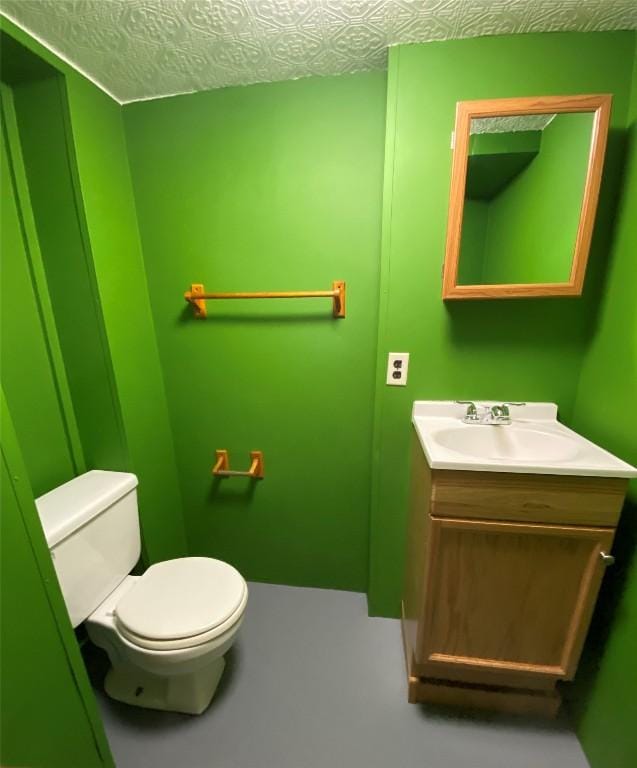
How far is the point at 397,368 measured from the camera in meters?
1.14

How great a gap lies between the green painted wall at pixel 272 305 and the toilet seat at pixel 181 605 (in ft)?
1.25

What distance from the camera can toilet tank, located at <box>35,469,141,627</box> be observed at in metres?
0.91

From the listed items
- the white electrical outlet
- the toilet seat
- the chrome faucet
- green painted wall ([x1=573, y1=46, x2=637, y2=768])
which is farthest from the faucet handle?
the toilet seat

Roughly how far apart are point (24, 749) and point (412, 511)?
1.15 meters

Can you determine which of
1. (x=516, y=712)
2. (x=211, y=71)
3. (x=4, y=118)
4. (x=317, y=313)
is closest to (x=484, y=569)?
(x=516, y=712)

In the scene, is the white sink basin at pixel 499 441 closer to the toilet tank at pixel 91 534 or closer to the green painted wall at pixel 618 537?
the green painted wall at pixel 618 537

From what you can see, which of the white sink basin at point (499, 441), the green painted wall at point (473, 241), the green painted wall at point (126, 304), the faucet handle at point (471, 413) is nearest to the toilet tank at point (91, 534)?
the green painted wall at point (126, 304)

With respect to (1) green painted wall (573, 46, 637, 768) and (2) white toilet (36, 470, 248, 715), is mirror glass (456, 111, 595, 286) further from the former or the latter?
(2) white toilet (36, 470, 248, 715)

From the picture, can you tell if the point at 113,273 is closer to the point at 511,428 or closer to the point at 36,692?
the point at 36,692

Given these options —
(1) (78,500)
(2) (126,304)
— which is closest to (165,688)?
(1) (78,500)

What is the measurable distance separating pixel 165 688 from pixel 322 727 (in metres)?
0.56

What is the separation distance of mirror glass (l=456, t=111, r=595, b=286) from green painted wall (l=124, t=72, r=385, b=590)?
1.06 ft

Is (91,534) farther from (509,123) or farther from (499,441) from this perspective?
(509,123)

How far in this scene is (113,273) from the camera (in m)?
1.11
